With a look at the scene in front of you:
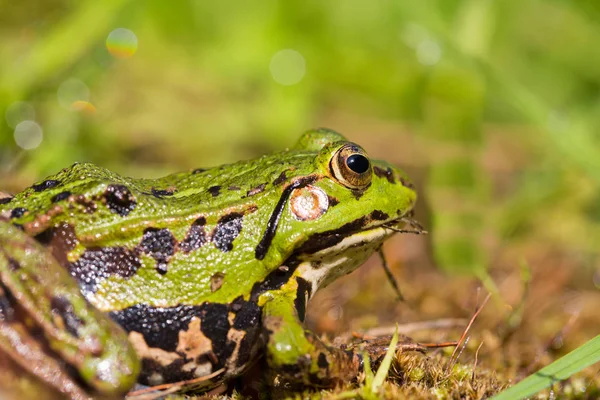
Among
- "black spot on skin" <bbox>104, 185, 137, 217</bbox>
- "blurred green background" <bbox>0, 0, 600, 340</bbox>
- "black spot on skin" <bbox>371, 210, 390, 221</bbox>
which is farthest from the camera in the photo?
"blurred green background" <bbox>0, 0, 600, 340</bbox>

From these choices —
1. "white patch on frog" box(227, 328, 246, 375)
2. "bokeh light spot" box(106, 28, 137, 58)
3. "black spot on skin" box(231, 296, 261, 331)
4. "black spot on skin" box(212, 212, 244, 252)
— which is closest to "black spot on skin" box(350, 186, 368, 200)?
"black spot on skin" box(212, 212, 244, 252)

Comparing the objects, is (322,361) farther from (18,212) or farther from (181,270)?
(18,212)

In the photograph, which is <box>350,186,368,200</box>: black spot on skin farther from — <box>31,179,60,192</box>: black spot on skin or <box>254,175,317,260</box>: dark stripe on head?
<box>31,179,60,192</box>: black spot on skin

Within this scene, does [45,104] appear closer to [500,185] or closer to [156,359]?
[156,359]

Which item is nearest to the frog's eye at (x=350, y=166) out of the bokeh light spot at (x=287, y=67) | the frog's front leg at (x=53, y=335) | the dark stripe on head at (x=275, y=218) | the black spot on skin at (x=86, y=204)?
the dark stripe on head at (x=275, y=218)

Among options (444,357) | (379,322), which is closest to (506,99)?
(379,322)

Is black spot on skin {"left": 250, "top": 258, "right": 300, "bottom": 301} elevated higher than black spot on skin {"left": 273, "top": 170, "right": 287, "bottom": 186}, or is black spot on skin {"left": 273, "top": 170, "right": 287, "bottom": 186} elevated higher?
black spot on skin {"left": 273, "top": 170, "right": 287, "bottom": 186}

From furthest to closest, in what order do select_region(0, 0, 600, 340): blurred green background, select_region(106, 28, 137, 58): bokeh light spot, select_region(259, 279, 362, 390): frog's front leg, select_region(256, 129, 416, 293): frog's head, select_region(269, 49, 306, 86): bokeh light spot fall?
select_region(269, 49, 306, 86): bokeh light spot, select_region(106, 28, 137, 58): bokeh light spot, select_region(0, 0, 600, 340): blurred green background, select_region(256, 129, 416, 293): frog's head, select_region(259, 279, 362, 390): frog's front leg

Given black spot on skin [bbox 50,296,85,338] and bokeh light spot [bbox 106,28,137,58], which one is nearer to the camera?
black spot on skin [bbox 50,296,85,338]
